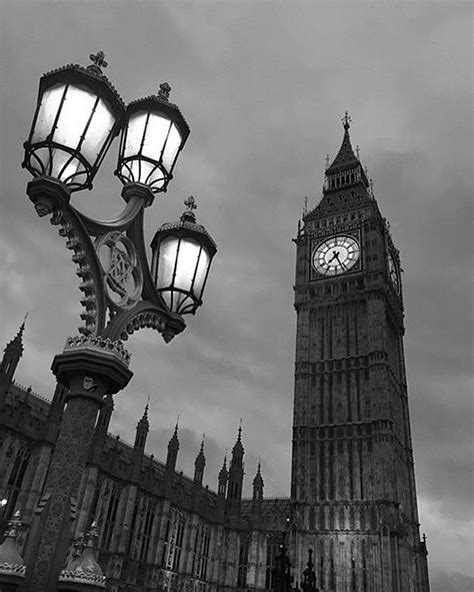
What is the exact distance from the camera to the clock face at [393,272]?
185 feet

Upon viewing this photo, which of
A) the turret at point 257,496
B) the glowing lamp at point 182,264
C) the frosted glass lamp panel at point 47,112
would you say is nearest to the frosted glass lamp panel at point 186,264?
the glowing lamp at point 182,264

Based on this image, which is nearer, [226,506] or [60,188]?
[60,188]

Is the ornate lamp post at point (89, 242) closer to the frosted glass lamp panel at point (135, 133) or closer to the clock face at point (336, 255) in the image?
the frosted glass lamp panel at point (135, 133)

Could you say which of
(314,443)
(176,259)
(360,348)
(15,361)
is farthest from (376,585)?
(176,259)

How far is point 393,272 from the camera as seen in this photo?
58.2 m

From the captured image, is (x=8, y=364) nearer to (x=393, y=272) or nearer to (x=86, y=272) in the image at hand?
(x=86, y=272)

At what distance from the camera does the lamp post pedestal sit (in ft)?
14.4

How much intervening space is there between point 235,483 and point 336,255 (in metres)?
25.2

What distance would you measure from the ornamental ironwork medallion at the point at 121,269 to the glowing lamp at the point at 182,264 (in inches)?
29.8

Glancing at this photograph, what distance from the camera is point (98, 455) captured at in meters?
33.4

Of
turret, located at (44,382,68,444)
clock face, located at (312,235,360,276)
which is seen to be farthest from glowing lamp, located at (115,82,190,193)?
clock face, located at (312,235,360,276)

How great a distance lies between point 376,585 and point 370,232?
107 ft

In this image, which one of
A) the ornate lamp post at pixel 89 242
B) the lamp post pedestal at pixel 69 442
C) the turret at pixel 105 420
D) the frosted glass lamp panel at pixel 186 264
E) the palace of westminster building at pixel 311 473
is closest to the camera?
the lamp post pedestal at pixel 69 442

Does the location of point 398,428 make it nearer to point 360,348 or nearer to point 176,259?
point 360,348
